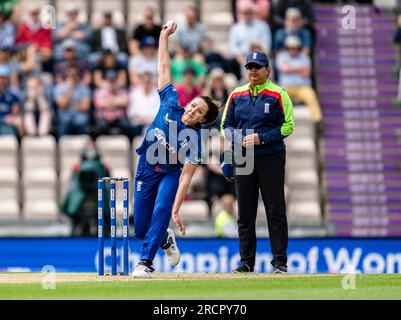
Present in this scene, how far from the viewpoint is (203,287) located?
38.2 feet

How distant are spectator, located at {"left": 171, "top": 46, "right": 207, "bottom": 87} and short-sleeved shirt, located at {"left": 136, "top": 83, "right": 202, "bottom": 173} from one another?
7.82 meters

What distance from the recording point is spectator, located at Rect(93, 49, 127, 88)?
2064 cm

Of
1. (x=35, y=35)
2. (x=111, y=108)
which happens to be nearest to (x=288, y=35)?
(x=111, y=108)

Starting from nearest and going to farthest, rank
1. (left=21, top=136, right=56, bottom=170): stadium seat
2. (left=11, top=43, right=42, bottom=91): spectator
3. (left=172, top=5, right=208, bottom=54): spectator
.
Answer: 1. (left=21, top=136, right=56, bottom=170): stadium seat
2. (left=11, top=43, right=42, bottom=91): spectator
3. (left=172, top=5, right=208, bottom=54): spectator

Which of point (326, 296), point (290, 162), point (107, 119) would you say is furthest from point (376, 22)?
point (326, 296)

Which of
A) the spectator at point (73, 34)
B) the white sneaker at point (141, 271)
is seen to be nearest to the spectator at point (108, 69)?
the spectator at point (73, 34)

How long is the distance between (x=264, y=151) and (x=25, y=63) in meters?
8.71

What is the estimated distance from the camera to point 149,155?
41.2 feet

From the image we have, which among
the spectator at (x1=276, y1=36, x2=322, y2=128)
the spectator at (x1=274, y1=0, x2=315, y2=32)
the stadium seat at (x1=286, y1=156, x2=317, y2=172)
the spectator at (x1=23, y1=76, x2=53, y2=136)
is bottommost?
the stadium seat at (x1=286, y1=156, x2=317, y2=172)

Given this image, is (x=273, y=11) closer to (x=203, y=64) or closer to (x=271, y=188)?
(x=203, y=64)

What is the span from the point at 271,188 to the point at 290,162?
7.56m

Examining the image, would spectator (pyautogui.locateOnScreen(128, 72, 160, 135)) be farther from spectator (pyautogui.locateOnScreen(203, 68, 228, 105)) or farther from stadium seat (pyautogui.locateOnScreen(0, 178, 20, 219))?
stadium seat (pyautogui.locateOnScreen(0, 178, 20, 219))

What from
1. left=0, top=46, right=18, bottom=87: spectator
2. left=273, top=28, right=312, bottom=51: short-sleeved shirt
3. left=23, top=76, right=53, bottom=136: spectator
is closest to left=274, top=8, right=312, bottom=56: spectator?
left=273, top=28, right=312, bottom=51: short-sleeved shirt

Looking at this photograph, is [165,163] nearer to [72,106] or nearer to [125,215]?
[125,215]
